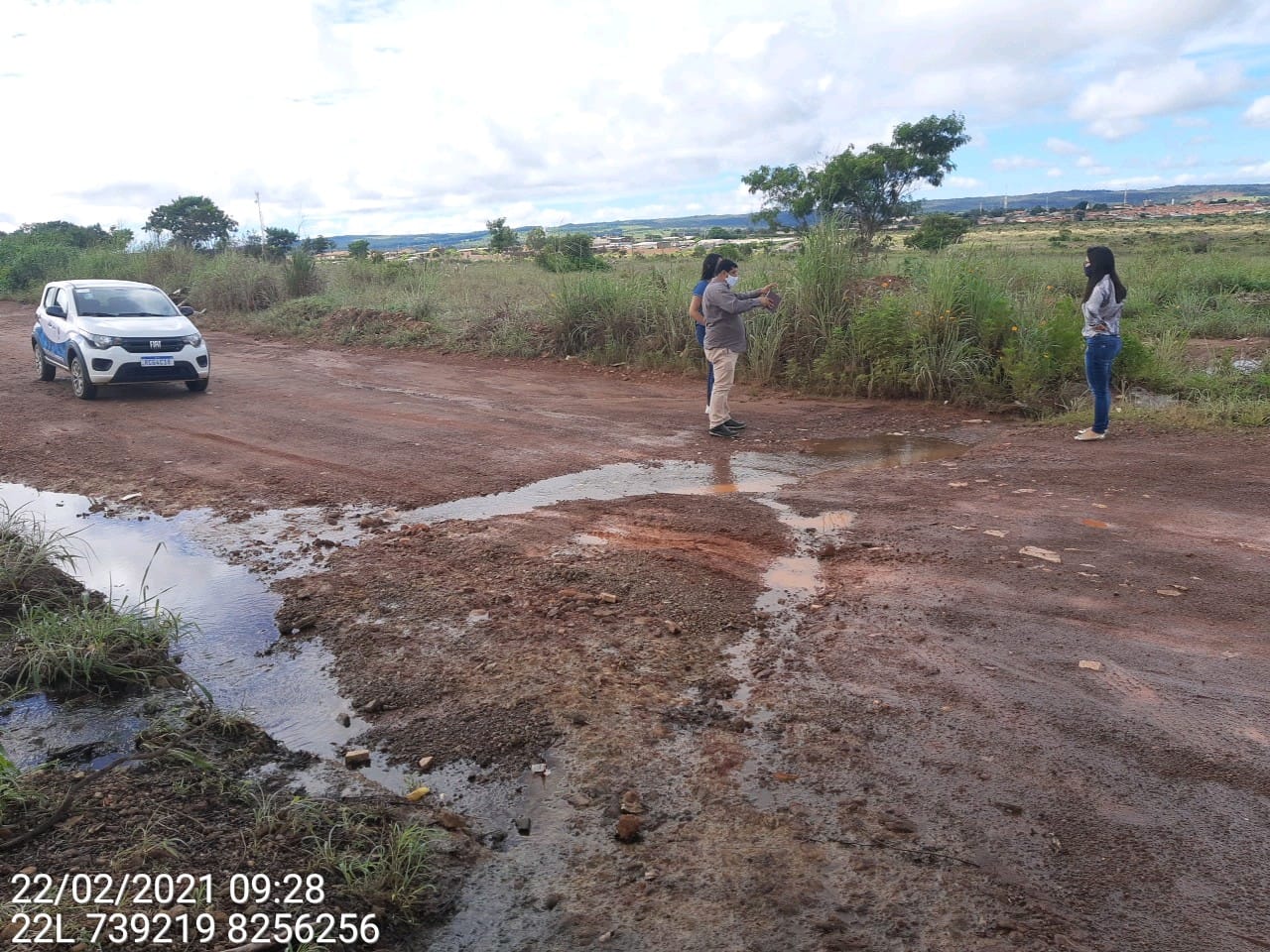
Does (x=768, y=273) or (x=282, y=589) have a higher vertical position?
(x=768, y=273)

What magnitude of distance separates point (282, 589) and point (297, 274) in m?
19.5

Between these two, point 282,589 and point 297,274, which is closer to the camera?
point 282,589

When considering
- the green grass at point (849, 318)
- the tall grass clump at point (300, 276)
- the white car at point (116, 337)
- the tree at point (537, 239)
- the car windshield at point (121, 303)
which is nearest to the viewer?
the green grass at point (849, 318)

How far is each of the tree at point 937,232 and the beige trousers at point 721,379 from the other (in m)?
18.1

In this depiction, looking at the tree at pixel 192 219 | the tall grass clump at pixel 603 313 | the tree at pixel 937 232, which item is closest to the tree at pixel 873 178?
the tree at pixel 937 232

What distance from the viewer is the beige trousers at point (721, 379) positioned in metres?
9.70

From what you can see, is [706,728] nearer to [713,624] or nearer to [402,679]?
[713,624]

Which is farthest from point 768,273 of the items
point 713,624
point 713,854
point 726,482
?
point 713,854

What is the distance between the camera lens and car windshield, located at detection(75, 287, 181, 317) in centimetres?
1295

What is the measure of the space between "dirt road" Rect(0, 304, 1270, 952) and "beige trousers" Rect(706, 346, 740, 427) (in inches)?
25.2

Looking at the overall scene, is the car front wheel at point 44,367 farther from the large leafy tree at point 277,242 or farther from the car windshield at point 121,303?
the large leafy tree at point 277,242

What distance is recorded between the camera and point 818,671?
4.48 metres

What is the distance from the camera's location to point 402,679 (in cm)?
449

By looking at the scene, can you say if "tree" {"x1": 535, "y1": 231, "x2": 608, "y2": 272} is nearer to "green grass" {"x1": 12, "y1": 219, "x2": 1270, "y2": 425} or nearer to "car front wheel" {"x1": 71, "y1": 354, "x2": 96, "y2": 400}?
"green grass" {"x1": 12, "y1": 219, "x2": 1270, "y2": 425}
